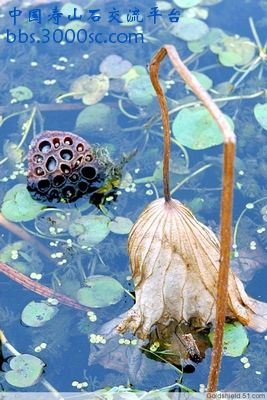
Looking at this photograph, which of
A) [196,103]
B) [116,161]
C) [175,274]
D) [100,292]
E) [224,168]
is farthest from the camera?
[196,103]

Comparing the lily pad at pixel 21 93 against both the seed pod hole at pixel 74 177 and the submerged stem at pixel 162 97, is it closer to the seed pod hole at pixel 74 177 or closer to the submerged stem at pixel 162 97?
the seed pod hole at pixel 74 177

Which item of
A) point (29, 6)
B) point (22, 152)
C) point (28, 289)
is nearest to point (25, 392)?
point (28, 289)

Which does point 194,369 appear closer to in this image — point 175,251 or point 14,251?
point 175,251

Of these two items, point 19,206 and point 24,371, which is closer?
point 24,371

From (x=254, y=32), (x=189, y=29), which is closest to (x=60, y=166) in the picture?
(x=189, y=29)

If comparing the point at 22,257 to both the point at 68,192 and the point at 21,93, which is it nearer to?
the point at 68,192

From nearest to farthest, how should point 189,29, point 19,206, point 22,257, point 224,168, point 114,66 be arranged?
point 224,168 < point 22,257 < point 19,206 < point 114,66 < point 189,29
